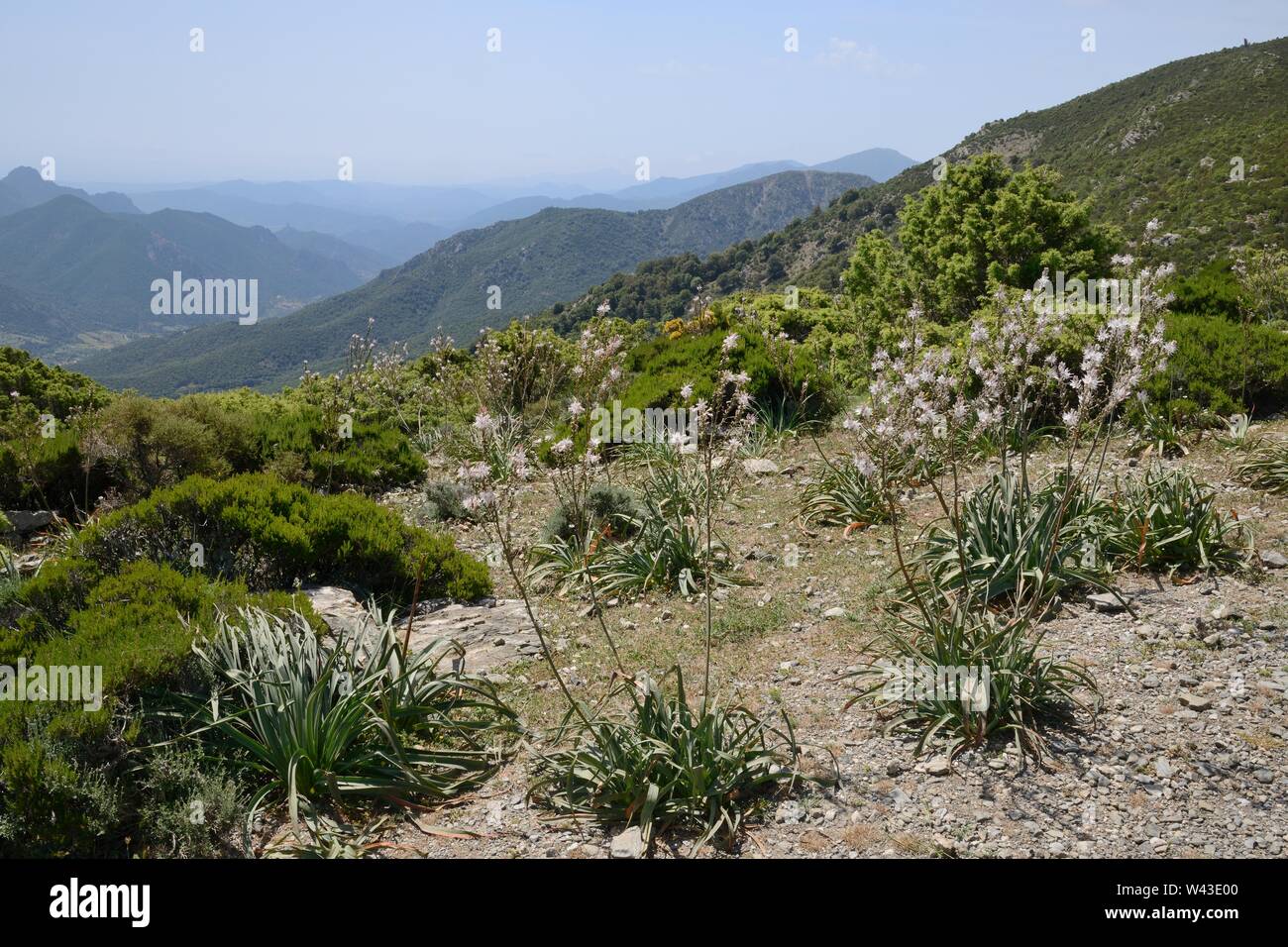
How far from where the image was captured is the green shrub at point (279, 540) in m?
6.48

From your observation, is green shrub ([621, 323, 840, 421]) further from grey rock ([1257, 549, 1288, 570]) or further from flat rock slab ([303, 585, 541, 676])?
grey rock ([1257, 549, 1288, 570])

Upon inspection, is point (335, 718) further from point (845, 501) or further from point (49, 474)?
point (49, 474)

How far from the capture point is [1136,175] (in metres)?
Result: 48.7

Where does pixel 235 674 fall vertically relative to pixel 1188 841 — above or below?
above

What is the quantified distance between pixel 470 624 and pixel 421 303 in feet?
480

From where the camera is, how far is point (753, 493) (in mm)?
9281

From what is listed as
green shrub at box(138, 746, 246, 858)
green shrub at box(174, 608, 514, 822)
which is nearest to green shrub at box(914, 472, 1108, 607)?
green shrub at box(174, 608, 514, 822)

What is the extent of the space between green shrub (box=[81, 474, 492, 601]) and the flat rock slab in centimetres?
30

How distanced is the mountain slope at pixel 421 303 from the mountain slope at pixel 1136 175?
47358 millimetres
